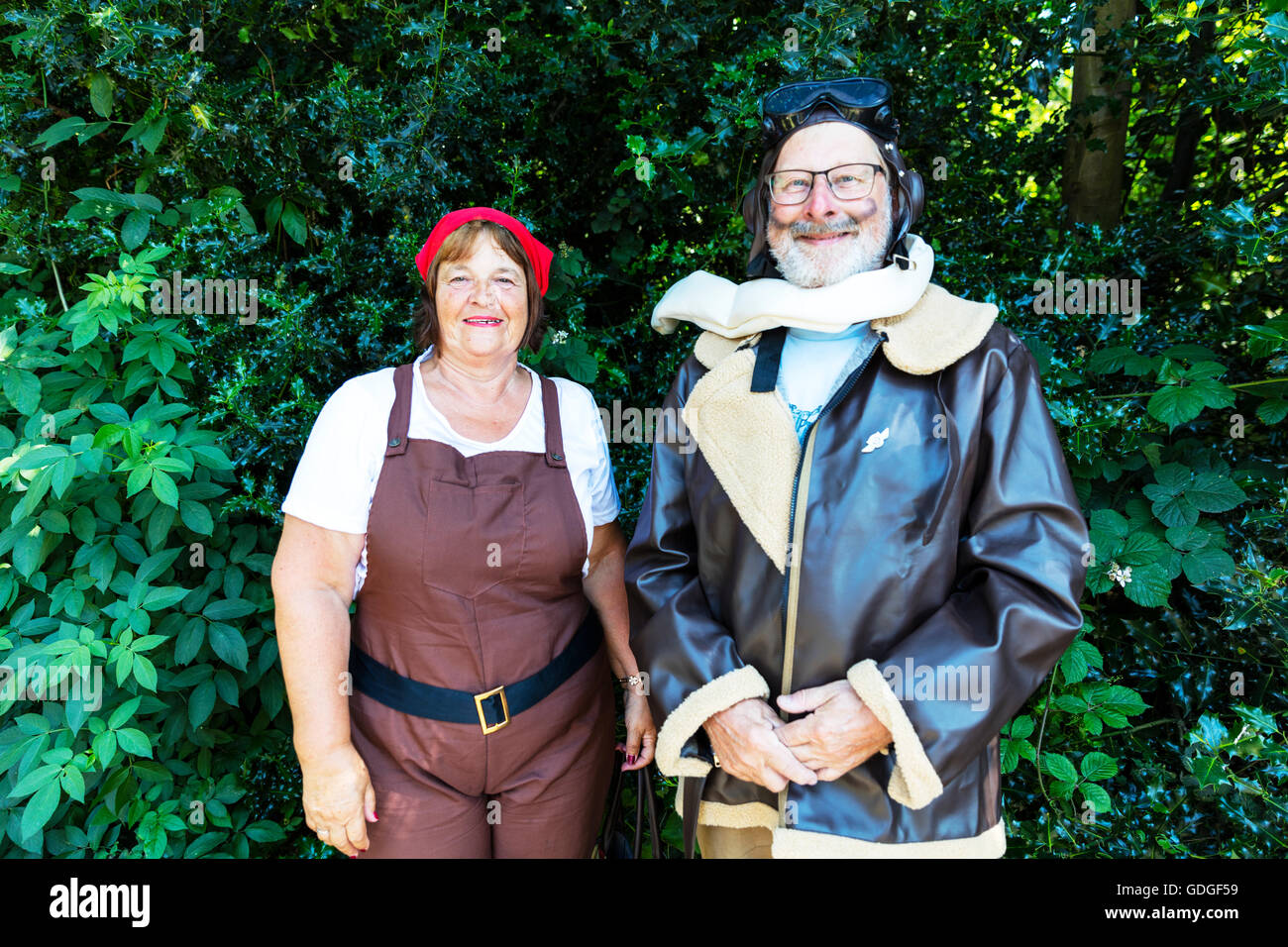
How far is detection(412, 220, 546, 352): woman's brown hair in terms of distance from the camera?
234 centimetres

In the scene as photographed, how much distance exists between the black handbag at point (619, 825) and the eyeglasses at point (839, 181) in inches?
62.6

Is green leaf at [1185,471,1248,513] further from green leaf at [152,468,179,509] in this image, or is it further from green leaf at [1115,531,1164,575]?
green leaf at [152,468,179,509]

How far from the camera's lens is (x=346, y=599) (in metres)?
2.21

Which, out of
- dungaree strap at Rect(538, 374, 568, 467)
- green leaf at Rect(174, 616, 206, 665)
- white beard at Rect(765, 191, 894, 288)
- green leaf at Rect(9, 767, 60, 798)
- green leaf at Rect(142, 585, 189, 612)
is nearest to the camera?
white beard at Rect(765, 191, 894, 288)

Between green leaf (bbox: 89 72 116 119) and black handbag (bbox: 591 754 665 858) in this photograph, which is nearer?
black handbag (bbox: 591 754 665 858)

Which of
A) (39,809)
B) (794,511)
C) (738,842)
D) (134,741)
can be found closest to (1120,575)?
(794,511)

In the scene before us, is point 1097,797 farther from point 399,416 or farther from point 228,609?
point 228,609

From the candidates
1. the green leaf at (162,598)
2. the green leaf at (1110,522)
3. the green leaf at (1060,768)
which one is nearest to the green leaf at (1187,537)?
the green leaf at (1110,522)

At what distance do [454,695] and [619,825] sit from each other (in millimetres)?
1072

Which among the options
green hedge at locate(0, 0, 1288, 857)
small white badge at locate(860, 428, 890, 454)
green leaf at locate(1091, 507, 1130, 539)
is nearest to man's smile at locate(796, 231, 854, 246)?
small white badge at locate(860, 428, 890, 454)

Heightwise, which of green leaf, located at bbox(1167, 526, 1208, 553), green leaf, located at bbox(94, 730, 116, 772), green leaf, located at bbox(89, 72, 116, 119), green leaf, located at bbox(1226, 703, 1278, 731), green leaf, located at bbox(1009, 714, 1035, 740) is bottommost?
green leaf, located at bbox(1009, 714, 1035, 740)

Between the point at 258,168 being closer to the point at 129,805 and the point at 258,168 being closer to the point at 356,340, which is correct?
the point at 356,340

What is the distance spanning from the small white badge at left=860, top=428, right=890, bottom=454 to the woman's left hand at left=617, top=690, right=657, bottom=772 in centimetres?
97

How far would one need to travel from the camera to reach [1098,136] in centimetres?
349
